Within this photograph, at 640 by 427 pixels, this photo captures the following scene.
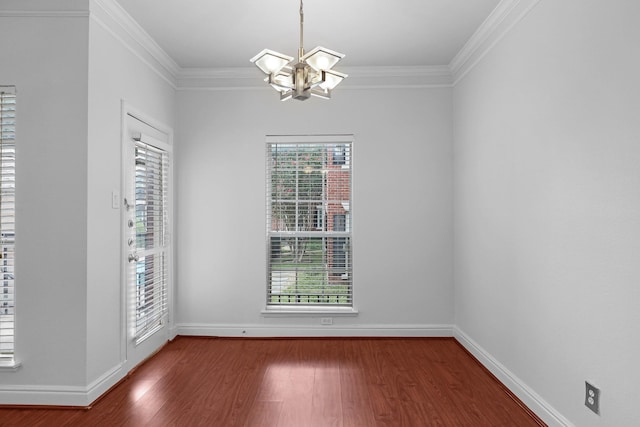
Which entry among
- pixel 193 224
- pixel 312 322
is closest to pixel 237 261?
pixel 193 224

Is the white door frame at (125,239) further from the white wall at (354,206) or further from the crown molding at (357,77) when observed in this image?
the crown molding at (357,77)

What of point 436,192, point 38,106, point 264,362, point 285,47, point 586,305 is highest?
point 285,47

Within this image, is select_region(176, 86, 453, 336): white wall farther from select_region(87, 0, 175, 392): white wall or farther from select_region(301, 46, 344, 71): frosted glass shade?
select_region(301, 46, 344, 71): frosted glass shade

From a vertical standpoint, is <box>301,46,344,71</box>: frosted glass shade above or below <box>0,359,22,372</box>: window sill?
above

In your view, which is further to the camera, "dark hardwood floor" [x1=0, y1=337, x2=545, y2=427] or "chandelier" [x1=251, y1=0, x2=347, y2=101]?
"dark hardwood floor" [x1=0, y1=337, x2=545, y2=427]

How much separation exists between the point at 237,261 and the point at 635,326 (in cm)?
332

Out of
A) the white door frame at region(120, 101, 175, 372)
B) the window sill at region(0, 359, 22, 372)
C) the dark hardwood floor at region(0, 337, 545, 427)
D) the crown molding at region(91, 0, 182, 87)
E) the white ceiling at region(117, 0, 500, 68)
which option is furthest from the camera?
the white door frame at region(120, 101, 175, 372)

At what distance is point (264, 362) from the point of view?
3.37 m

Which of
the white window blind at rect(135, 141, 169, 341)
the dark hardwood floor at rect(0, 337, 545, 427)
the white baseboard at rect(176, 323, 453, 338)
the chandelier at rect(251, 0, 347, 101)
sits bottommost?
the dark hardwood floor at rect(0, 337, 545, 427)

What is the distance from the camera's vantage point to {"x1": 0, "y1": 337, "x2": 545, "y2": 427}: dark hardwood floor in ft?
7.92

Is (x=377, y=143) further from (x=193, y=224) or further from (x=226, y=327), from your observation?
(x=226, y=327)

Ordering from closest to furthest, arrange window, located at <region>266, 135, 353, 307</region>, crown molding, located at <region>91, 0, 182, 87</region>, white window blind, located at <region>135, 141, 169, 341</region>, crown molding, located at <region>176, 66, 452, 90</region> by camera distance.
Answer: crown molding, located at <region>91, 0, 182, 87</region> < white window blind, located at <region>135, 141, 169, 341</region> < crown molding, located at <region>176, 66, 452, 90</region> < window, located at <region>266, 135, 353, 307</region>

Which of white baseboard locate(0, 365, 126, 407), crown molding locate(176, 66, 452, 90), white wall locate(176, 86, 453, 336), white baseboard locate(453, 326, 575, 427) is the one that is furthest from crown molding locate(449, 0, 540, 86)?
white baseboard locate(0, 365, 126, 407)

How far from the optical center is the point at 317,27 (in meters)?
3.15
